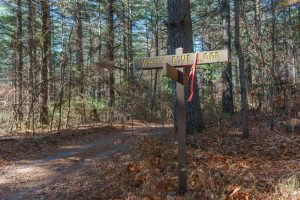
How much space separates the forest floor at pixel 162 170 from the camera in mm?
4457

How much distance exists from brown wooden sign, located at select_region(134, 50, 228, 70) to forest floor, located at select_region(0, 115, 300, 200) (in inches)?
69.5

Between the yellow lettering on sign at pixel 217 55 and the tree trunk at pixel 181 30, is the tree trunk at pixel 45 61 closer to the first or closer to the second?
the tree trunk at pixel 181 30

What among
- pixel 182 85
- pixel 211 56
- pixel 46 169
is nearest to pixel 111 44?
pixel 46 169

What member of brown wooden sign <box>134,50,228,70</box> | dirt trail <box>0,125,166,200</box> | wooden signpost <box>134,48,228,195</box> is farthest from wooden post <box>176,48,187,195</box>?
dirt trail <box>0,125,166,200</box>

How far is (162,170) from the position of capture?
18.5ft

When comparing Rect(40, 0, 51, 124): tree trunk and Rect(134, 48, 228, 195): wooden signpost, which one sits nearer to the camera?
Rect(134, 48, 228, 195): wooden signpost

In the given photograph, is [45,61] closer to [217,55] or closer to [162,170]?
[162,170]

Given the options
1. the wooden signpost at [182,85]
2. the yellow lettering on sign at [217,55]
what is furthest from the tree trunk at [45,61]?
the yellow lettering on sign at [217,55]

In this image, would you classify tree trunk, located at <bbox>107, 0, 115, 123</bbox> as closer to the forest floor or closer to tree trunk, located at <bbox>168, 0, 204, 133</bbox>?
the forest floor

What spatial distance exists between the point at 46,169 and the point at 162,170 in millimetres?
3656

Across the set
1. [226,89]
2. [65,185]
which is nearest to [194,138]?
[65,185]

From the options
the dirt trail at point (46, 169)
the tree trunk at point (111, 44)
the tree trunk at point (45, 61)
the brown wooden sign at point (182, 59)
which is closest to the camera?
the brown wooden sign at point (182, 59)

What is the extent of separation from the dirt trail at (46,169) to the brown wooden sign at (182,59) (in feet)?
10.5

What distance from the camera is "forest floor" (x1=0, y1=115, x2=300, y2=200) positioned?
4457 millimetres
